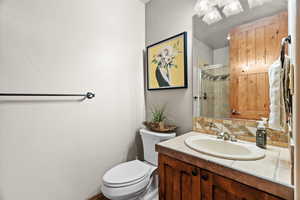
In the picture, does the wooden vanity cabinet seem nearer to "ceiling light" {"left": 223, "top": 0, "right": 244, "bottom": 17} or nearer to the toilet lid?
the toilet lid

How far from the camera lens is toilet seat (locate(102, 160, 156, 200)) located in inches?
41.3

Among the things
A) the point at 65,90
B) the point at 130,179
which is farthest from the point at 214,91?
the point at 65,90

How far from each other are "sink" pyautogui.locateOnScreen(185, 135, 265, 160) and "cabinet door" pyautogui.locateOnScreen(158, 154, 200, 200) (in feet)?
0.46

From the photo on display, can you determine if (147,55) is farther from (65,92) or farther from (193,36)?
(65,92)

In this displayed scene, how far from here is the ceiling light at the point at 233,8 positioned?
1.06 metres

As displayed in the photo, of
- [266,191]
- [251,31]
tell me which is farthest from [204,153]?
[251,31]

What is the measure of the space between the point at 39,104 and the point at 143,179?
1.06 m

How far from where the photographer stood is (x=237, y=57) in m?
1.07

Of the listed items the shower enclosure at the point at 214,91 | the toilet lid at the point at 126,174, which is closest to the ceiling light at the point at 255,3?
the shower enclosure at the point at 214,91

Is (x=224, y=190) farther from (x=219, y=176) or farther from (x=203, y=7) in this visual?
(x=203, y=7)

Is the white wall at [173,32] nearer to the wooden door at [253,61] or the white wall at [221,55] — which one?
the white wall at [221,55]

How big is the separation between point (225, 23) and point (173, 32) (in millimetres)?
522

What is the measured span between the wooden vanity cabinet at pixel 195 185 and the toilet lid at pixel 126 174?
0.25 m

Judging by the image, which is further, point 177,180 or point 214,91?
point 214,91
